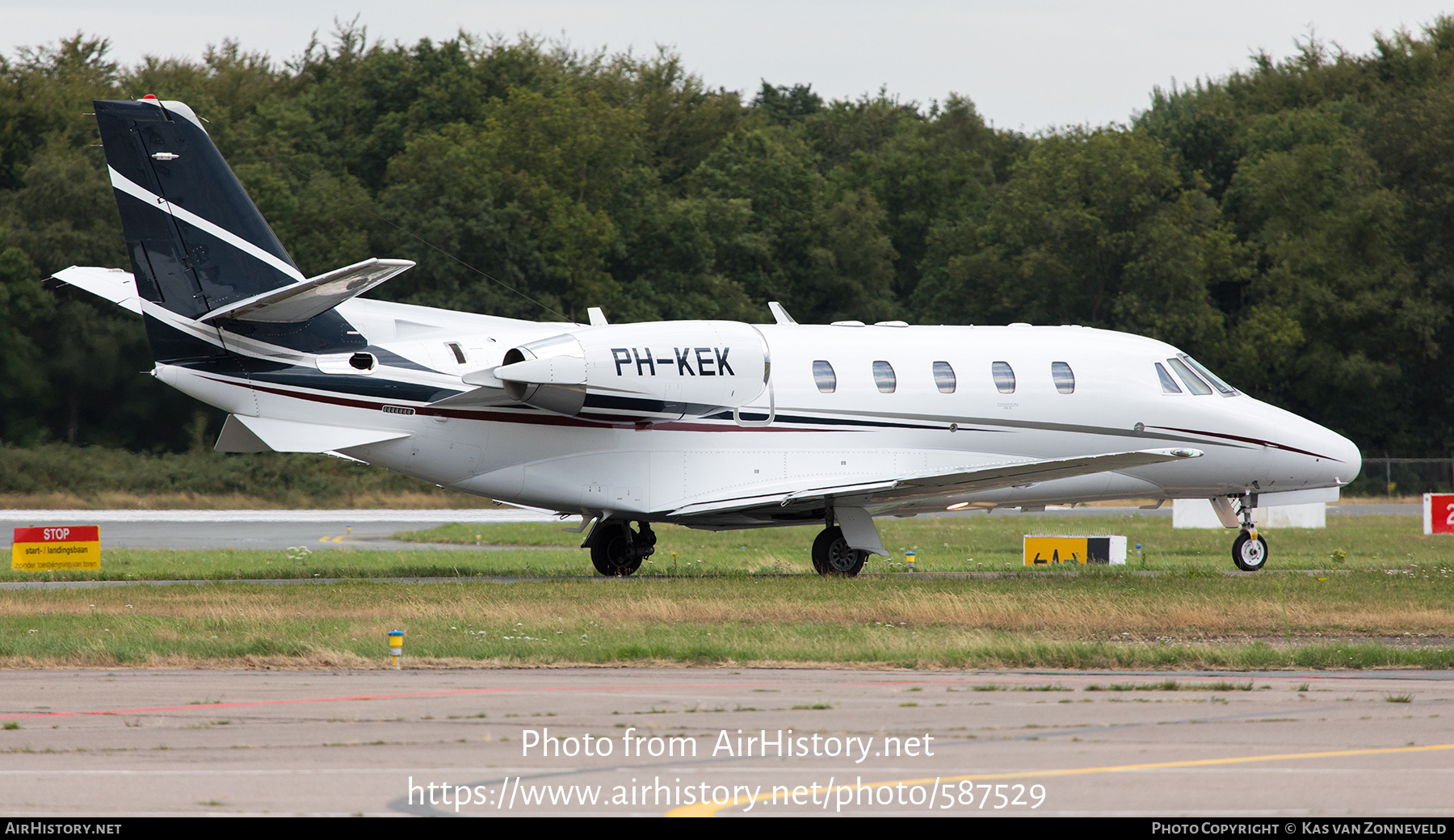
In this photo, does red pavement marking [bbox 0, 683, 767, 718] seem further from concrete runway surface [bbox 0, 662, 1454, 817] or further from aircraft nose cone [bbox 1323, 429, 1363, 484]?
aircraft nose cone [bbox 1323, 429, 1363, 484]

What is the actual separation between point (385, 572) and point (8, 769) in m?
15.5

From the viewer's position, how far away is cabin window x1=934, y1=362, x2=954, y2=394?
2362 centimetres

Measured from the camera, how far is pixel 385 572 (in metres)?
24.2

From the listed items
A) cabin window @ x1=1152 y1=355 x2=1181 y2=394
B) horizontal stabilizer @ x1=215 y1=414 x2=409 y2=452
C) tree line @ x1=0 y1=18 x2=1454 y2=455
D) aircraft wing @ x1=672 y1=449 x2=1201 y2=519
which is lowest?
aircraft wing @ x1=672 y1=449 x2=1201 y2=519

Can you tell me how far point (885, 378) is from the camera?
23391 millimetres

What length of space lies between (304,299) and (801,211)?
50905 millimetres

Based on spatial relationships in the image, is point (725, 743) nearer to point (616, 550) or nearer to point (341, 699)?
point (341, 699)

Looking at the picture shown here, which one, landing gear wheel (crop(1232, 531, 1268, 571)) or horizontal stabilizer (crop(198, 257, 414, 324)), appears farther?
landing gear wheel (crop(1232, 531, 1268, 571))

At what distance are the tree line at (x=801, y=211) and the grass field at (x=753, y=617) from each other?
31076 millimetres

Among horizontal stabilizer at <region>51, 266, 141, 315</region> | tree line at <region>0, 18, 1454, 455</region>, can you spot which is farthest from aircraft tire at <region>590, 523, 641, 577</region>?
tree line at <region>0, 18, 1454, 455</region>

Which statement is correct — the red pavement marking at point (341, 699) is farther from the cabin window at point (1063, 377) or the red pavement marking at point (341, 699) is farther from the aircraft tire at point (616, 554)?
the cabin window at point (1063, 377)

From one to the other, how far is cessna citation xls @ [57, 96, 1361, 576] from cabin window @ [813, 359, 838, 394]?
0.03 m

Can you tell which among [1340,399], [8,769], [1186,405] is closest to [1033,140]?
[1340,399]
